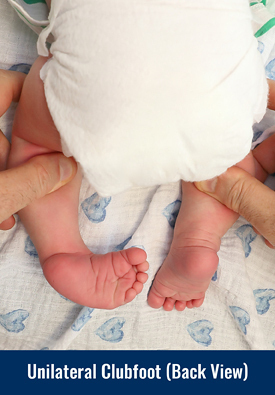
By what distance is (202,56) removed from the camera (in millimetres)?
560

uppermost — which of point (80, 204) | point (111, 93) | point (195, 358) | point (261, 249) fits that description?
point (111, 93)

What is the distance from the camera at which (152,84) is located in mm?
551

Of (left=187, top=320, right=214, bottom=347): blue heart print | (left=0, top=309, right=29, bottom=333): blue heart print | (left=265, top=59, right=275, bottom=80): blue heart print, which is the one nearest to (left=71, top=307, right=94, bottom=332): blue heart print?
(left=0, top=309, right=29, bottom=333): blue heart print

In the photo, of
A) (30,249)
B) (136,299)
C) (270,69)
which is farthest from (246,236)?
(30,249)

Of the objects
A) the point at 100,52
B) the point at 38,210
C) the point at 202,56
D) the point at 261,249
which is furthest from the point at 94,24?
the point at 261,249

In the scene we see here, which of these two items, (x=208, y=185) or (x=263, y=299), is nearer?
(x=208, y=185)

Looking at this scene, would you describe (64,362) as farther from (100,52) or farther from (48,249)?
(100,52)

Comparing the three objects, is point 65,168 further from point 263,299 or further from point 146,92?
point 263,299

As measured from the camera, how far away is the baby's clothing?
0.55 meters

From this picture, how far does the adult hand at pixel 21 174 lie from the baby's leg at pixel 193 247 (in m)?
0.28

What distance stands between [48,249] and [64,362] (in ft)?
0.91

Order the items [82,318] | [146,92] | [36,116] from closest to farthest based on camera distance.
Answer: [146,92]
[36,116]
[82,318]

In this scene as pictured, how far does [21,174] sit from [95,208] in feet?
0.75

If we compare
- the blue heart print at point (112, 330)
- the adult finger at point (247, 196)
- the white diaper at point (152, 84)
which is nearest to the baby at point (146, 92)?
the white diaper at point (152, 84)
